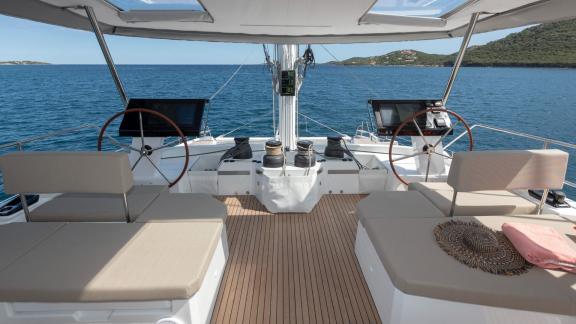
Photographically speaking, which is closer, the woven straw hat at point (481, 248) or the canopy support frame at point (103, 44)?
the woven straw hat at point (481, 248)

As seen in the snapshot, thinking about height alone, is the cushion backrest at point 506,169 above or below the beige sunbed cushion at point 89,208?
above

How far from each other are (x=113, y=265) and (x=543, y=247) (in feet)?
6.13

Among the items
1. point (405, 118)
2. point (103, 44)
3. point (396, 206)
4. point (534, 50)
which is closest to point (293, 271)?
point (396, 206)

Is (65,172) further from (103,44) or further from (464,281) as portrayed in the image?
(464,281)

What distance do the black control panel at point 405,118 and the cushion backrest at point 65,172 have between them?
2.20 meters

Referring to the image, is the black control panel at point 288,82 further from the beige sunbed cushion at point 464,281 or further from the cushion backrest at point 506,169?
the beige sunbed cushion at point 464,281

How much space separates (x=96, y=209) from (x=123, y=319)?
789mm

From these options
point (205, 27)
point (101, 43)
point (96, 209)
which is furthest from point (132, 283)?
point (205, 27)

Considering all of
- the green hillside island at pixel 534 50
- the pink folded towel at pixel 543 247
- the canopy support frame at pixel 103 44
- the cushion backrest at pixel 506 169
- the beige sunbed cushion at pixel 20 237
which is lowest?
the beige sunbed cushion at pixel 20 237

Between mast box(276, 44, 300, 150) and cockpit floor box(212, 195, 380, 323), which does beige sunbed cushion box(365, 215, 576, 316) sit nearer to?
cockpit floor box(212, 195, 380, 323)

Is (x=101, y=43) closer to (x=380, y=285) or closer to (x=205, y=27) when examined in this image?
(x=205, y=27)

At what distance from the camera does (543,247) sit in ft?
4.38

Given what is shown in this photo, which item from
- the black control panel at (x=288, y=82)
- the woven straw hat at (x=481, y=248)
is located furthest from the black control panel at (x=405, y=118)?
the woven straw hat at (x=481, y=248)

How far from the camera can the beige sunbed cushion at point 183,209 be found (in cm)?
172
